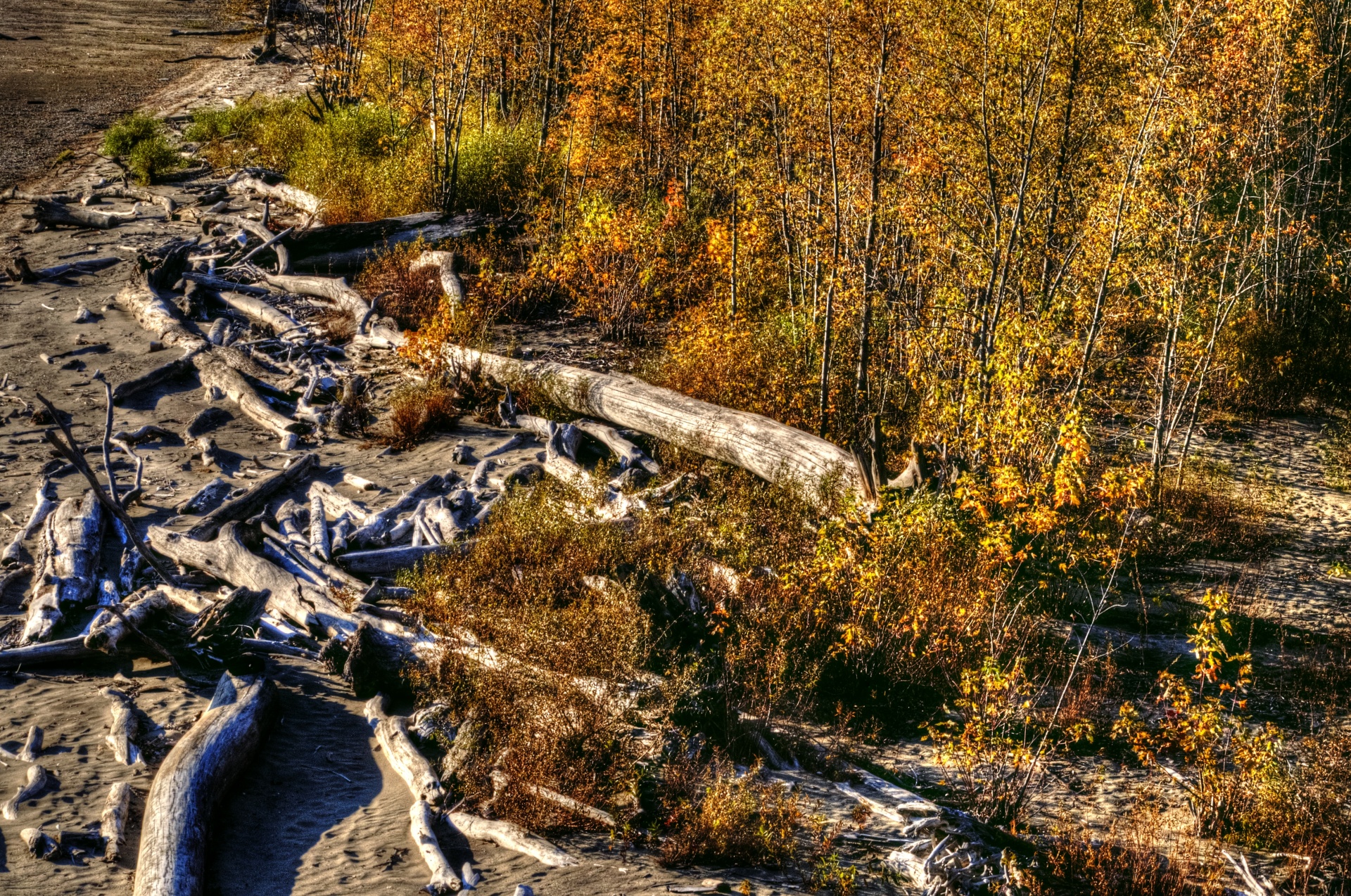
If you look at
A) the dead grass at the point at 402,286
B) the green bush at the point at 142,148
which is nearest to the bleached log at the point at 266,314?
the dead grass at the point at 402,286

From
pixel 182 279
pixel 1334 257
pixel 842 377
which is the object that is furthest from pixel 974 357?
pixel 182 279

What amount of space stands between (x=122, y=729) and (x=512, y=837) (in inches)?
128

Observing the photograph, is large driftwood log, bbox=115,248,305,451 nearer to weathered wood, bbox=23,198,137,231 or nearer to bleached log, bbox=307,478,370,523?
bleached log, bbox=307,478,370,523

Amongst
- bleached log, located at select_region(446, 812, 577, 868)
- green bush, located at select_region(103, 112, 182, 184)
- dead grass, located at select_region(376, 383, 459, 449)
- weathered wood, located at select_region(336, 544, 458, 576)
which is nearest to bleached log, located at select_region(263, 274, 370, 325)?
dead grass, located at select_region(376, 383, 459, 449)

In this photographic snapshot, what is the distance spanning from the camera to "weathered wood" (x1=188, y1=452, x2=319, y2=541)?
34.1 feet

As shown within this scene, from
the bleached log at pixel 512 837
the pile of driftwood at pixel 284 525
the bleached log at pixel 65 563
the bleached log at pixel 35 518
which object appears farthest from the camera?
the bleached log at pixel 35 518

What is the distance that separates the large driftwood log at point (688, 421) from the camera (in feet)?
37.5

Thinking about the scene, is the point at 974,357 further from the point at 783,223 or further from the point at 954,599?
the point at 783,223

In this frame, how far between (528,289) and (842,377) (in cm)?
637

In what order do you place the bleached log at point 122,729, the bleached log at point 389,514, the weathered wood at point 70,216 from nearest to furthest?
the bleached log at point 122,729 → the bleached log at point 389,514 → the weathered wood at point 70,216

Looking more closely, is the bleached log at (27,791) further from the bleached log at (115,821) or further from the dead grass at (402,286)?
the dead grass at (402,286)

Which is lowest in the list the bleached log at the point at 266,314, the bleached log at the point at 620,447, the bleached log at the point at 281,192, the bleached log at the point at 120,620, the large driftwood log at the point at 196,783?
the large driftwood log at the point at 196,783

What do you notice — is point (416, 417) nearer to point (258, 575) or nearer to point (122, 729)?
point (258, 575)

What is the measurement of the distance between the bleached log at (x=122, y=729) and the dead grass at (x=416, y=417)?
18.8 feet
